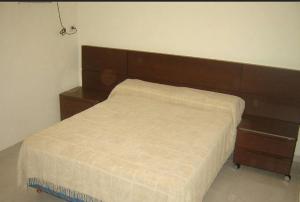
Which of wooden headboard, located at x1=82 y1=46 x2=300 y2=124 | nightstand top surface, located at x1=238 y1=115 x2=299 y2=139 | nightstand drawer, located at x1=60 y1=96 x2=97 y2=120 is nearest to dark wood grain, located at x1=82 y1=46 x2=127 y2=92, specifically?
wooden headboard, located at x1=82 y1=46 x2=300 y2=124

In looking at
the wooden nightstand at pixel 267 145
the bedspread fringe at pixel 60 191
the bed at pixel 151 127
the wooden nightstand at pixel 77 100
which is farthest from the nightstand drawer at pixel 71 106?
the wooden nightstand at pixel 267 145

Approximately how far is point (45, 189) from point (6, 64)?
1.41m

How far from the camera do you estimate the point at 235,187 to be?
9.34 feet

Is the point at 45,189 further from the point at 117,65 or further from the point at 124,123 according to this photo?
the point at 117,65

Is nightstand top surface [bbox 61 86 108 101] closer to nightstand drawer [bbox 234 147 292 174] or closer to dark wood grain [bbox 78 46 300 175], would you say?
dark wood grain [bbox 78 46 300 175]

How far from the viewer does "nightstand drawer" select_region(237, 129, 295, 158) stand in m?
2.83

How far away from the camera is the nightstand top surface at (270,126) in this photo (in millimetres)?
2893

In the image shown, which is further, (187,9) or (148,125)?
(187,9)

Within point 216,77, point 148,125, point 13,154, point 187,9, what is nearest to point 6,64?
point 13,154

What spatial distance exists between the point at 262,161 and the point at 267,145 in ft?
0.58

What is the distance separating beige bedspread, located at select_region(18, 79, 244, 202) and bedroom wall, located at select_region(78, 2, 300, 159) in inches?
21.6

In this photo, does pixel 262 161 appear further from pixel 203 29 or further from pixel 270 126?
pixel 203 29

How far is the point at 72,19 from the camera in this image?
3.87m

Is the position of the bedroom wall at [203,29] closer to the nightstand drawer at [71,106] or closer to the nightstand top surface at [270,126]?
the nightstand top surface at [270,126]
